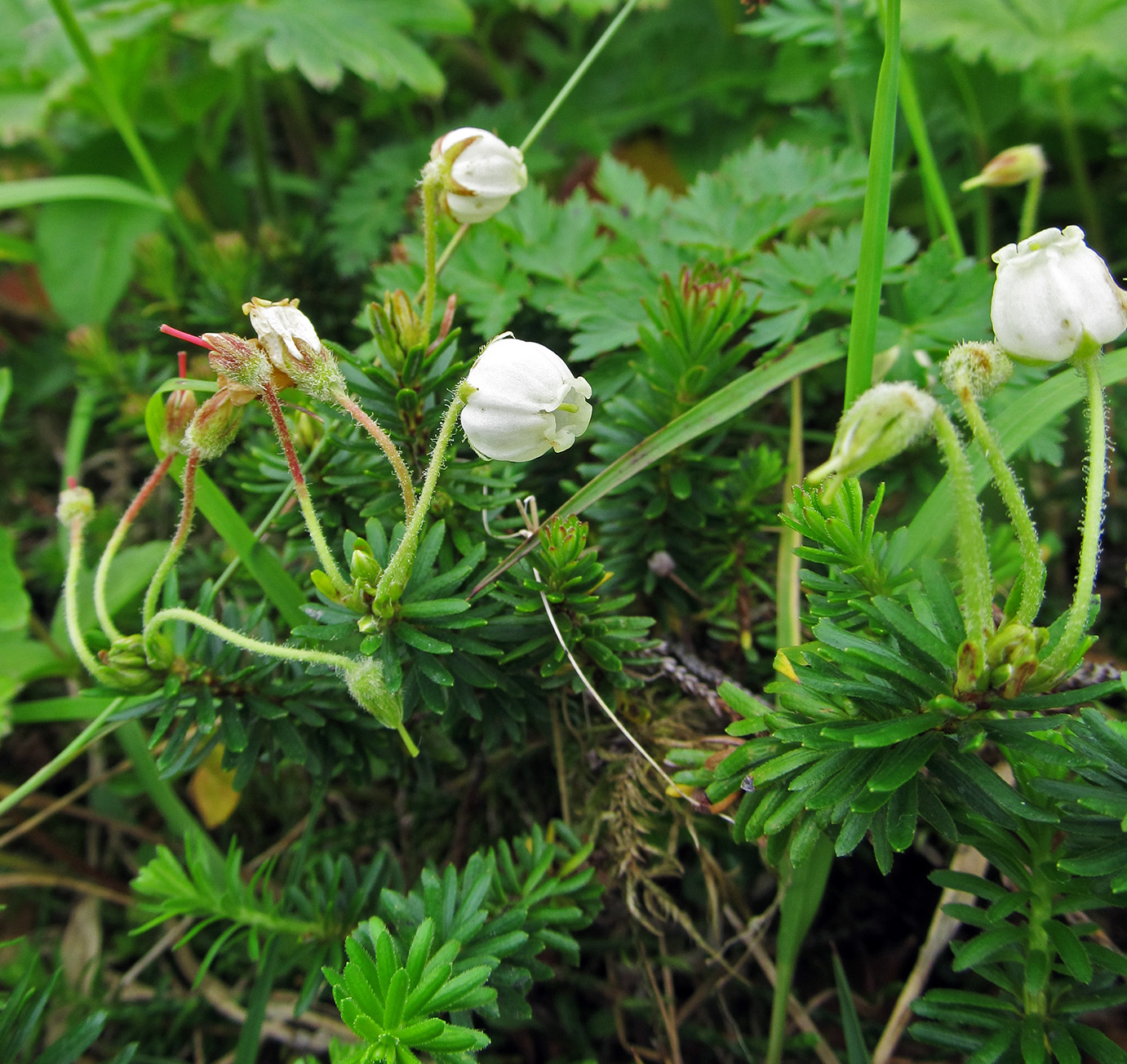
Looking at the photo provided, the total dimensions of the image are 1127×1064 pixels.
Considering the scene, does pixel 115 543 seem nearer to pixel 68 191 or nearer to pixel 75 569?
pixel 75 569

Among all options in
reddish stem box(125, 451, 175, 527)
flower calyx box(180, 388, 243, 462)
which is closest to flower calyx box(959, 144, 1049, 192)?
flower calyx box(180, 388, 243, 462)

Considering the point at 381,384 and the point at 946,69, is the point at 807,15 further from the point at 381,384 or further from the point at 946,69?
the point at 381,384

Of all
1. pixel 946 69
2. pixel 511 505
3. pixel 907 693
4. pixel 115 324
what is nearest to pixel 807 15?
pixel 946 69

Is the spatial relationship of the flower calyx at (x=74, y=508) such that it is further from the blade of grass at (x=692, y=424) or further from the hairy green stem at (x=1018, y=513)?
the hairy green stem at (x=1018, y=513)

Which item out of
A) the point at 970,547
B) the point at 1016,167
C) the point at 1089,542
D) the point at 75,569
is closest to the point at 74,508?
the point at 75,569

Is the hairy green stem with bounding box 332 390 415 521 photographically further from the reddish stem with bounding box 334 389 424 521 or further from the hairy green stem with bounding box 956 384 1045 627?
the hairy green stem with bounding box 956 384 1045 627

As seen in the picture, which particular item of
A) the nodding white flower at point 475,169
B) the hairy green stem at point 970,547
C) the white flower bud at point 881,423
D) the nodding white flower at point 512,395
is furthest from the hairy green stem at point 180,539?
the hairy green stem at point 970,547
